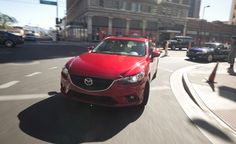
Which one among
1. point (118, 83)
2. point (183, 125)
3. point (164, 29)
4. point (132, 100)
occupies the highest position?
point (164, 29)

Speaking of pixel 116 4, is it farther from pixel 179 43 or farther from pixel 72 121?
pixel 72 121

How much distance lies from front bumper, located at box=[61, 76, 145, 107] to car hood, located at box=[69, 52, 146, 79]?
0.24 metres

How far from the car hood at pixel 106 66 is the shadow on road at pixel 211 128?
5.43 feet

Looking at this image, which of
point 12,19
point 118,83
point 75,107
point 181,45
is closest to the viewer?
point 118,83

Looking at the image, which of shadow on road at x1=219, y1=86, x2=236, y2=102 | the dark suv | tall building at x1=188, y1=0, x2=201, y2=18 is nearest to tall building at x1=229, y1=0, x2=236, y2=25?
tall building at x1=188, y1=0, x2=201, y2=18

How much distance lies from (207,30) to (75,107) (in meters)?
62.3

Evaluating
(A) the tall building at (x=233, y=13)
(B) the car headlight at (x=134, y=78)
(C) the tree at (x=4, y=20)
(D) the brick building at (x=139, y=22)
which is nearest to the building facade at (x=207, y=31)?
(D) the brick building at (x=139, y=22)

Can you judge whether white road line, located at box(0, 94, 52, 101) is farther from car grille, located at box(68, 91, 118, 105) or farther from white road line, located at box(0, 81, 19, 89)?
car grille, located at box(68, 91, 118, 105)

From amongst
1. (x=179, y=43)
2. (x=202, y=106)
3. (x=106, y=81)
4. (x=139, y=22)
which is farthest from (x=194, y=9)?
(x=106, y=81)

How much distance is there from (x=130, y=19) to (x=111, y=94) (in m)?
46.2

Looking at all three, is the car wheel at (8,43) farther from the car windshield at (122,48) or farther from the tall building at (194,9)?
the tall building at (194,9)

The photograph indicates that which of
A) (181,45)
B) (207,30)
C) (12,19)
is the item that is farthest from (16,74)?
(12,19)

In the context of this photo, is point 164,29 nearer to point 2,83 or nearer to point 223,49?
point 223,49

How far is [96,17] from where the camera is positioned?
4506 cm
